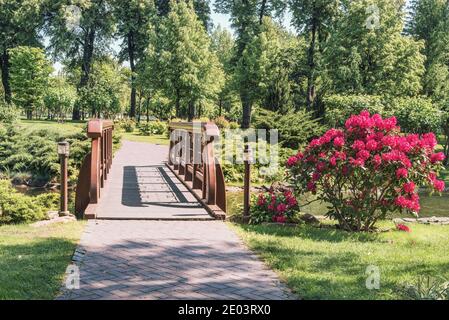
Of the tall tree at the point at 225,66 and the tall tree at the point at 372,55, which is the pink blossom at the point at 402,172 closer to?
the tall tree at the point at 372,55

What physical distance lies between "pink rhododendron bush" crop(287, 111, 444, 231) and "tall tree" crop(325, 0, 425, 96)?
2305cm

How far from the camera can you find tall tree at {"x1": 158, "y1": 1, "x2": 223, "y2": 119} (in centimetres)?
3869

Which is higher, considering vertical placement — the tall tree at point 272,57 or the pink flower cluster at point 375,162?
the tall tree at point 272,57

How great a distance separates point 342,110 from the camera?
25.9 metres

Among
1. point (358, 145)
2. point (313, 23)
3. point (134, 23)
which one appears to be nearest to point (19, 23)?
point (134, 23)

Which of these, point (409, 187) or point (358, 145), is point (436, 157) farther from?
point (358, 145)

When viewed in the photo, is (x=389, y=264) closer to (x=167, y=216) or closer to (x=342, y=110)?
(x=167, y=216)

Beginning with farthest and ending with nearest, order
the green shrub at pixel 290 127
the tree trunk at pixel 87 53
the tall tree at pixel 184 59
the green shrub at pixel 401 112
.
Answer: the tree trunk at pixel 87 53, the tall tree at pixel 184 59, the green shrub at pixel 401 112, the green shrub at pixel 290 127

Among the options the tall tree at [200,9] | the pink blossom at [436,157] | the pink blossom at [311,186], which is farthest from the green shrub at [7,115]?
the tall tree at [200,9]

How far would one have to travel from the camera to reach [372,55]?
104ft

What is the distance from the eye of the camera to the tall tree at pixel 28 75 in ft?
142

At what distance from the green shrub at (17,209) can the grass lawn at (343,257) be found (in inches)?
145

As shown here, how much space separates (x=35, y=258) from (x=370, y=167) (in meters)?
5.31
